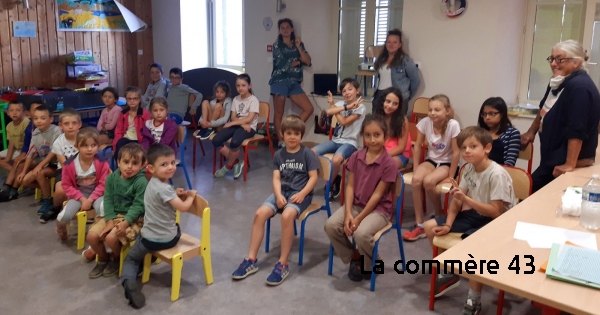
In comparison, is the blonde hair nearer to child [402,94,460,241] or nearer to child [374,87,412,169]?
child [402,94,460,241]

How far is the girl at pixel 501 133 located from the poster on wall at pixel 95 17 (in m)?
5.56

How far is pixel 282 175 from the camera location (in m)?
3.22

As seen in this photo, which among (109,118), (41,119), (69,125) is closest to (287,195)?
(69,125)

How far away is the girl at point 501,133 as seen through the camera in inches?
130

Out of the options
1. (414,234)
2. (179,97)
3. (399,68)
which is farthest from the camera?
(179,97)

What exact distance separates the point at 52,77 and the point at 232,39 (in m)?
2.56

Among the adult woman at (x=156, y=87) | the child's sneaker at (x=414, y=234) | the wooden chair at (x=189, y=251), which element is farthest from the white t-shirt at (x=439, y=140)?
the adult woman at (x=156, y=87)

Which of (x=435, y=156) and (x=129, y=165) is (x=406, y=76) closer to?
(x=435, y=156)

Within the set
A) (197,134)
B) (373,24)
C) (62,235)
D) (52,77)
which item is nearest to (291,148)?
(62,235)

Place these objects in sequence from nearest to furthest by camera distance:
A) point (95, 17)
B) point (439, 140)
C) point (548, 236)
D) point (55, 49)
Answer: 1. point (548, 236)
2. point (439, 140)
3. point (55, 49)
4. point (95, 17)

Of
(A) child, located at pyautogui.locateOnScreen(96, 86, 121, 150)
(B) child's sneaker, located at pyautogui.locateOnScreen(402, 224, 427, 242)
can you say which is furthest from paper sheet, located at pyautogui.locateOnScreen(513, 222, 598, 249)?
(A) child, located at pyautogui.locateOnScreen(96, 86, 121, 150)

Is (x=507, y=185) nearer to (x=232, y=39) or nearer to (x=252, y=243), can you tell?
(x=252, y=243)

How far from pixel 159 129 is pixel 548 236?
11.0ft

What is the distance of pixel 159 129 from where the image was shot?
14.8ft
